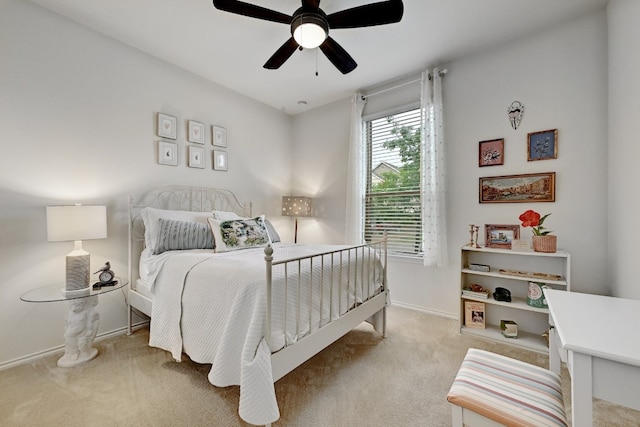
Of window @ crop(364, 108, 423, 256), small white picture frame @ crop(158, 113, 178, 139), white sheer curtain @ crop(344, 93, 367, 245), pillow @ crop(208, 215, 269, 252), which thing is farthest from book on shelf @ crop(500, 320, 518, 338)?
small white picture frame @ crop(158, 113, 178, 139)

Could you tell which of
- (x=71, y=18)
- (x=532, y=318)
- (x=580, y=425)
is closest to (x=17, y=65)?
(x=71, y=18)

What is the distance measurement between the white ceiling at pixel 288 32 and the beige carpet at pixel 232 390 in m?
2.80

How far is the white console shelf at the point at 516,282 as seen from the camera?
2269mm

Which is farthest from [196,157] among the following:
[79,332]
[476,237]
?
[476,237]

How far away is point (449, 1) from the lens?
210 cm

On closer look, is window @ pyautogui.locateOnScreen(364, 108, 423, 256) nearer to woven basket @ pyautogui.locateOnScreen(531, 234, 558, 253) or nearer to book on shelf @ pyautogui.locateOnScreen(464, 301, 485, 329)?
book on shelf @ pyautogui.locateOnScreen(464, 301, 485, 329)

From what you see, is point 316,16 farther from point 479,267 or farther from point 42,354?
point 42,354

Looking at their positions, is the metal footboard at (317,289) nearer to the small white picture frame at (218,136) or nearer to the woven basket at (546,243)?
the woven basket at (546,243)

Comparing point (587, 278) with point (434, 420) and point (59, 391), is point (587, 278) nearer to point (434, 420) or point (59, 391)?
point (434, 420)

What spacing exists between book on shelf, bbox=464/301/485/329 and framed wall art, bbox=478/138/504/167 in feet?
4.57

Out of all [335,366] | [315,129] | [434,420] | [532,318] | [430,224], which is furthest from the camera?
[315,129]

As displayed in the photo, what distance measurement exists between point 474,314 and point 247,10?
316 cm

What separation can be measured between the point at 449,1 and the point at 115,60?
9.86ft

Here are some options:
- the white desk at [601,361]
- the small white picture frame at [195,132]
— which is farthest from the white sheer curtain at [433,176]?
the small white picture frame at [195,132]
